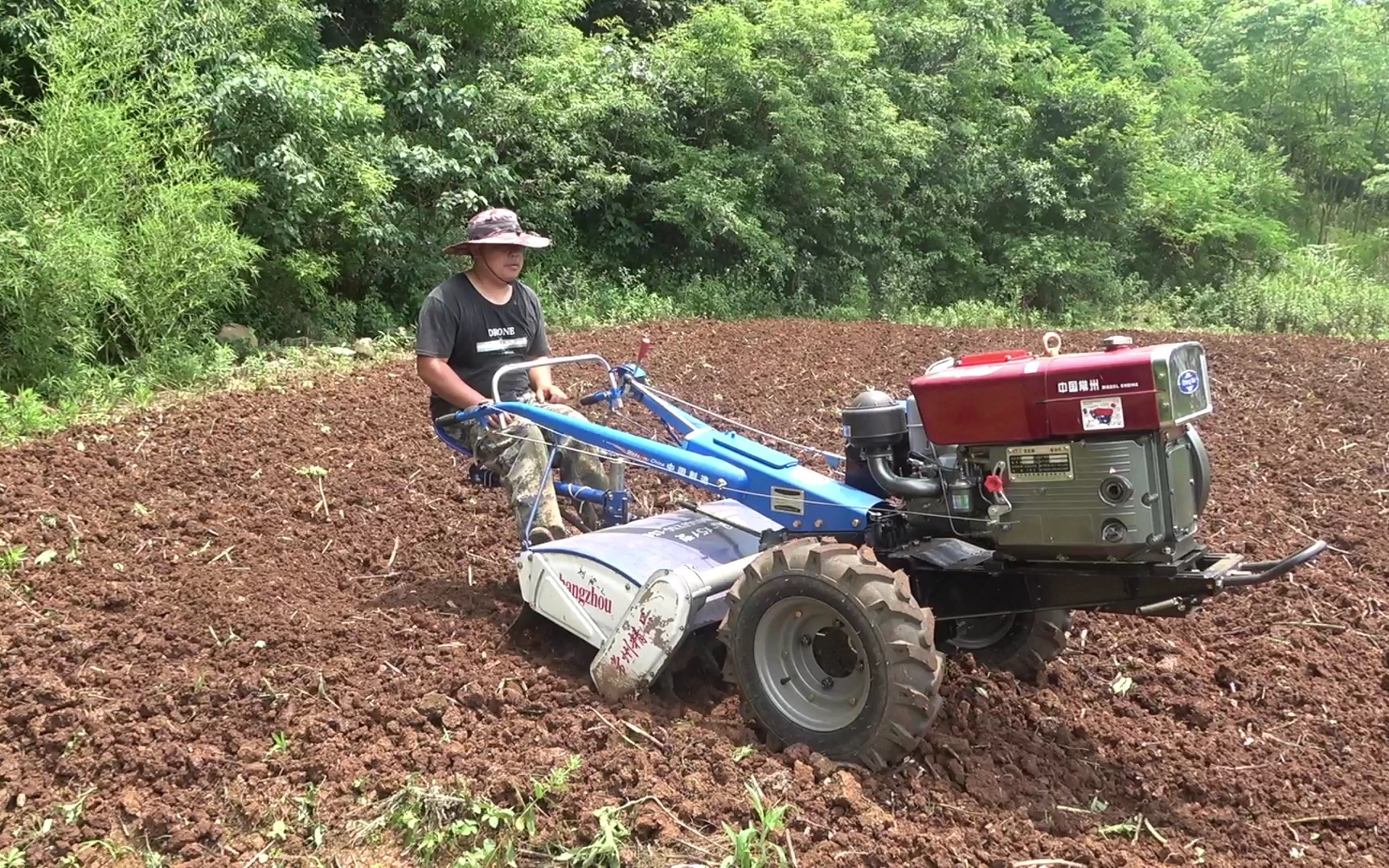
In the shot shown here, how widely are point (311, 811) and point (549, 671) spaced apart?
95 centimetres

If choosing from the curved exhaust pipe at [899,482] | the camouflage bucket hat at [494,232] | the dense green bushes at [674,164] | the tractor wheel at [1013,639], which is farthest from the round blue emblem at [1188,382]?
the dense green bushes at [674,164]

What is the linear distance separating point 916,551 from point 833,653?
414 millimetres

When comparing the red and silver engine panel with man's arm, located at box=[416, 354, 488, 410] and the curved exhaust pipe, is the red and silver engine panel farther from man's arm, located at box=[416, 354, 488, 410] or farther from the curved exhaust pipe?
man's arm, located at box=[416, 354, 488, 410]

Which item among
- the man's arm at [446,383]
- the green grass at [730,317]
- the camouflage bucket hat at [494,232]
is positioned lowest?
the green grass at [730,317]

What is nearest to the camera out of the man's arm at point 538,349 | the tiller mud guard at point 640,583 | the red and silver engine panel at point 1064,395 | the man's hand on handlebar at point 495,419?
the red and silver engine panel at point 1064,395

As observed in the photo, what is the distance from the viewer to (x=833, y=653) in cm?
318

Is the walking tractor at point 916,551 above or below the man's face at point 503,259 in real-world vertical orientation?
below

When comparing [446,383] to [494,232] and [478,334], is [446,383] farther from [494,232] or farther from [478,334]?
[494,232]

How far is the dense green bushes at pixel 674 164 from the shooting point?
8.38 m

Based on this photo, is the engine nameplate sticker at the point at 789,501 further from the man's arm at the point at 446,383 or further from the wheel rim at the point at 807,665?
the man's arm at the point at 446,383

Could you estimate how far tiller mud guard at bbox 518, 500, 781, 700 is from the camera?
3.29 meters

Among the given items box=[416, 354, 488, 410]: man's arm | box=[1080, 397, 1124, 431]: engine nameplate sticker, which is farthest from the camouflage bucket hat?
box=[1080, 397, 1124, 431]: engine nameplate sticker

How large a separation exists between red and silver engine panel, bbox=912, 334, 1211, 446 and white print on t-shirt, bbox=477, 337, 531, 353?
216 cm

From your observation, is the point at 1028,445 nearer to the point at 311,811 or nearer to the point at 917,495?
the point at 917,495
